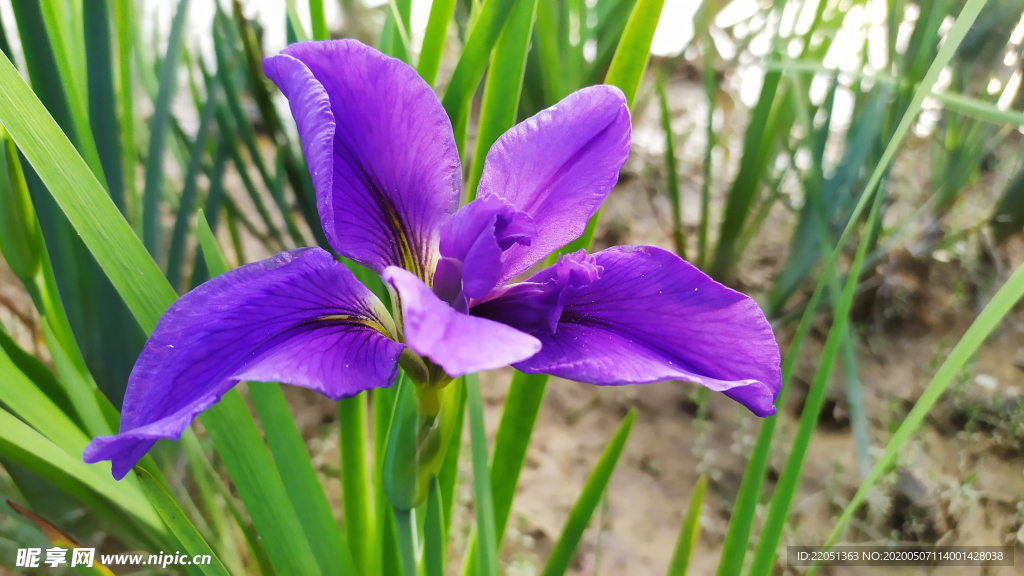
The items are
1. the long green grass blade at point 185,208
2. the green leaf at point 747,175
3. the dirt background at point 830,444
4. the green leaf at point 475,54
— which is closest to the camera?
the green leaf at point 475,54

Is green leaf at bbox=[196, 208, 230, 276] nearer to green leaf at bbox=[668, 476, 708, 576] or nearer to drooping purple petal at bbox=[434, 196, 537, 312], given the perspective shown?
drooping purple petal at bbox=[434, 196, 537, 312]

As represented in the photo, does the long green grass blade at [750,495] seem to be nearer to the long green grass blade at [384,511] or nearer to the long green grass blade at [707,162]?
the long green grass blade at [384,511]

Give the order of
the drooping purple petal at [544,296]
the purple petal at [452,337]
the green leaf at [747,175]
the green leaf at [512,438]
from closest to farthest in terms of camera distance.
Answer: the purple petal at [452,337], the drooping purple petal at [544,296], the green leaf at [512,438], the green leaf at [747,175]

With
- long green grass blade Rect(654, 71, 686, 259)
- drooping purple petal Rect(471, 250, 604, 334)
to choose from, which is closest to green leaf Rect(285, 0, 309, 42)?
drooping purple petal Rect(471, 250, 604, 334)

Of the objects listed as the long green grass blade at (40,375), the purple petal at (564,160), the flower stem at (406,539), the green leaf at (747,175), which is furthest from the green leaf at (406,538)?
the green leaf at (747,175)

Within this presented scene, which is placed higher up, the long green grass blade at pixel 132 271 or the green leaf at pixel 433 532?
the long green grass blade at pixel 132 271

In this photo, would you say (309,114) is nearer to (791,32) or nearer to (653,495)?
(653,495)

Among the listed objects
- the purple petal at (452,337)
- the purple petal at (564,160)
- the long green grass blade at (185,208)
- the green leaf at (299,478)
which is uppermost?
the purple petal at (564,160)

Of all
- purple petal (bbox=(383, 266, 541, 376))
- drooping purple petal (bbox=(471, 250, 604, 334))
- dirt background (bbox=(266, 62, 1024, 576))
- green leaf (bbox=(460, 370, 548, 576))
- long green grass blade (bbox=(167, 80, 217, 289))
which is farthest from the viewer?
dirt background (bbox=(266, 62, 1024, 576))
